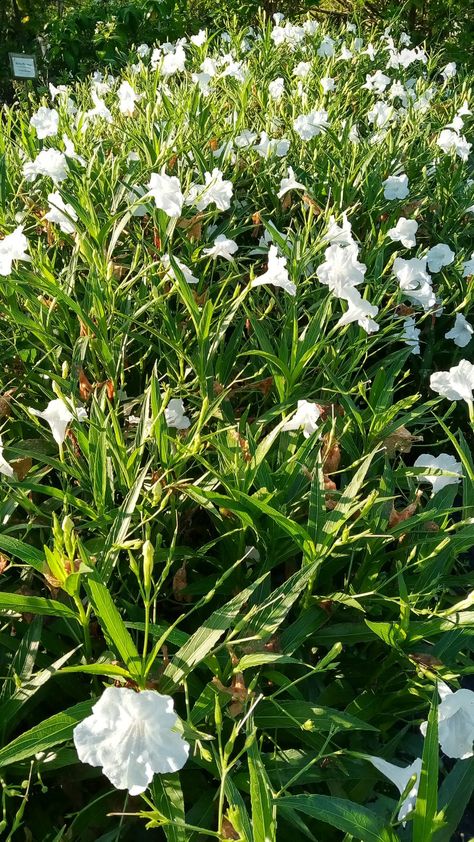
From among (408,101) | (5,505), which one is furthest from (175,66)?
(5,505)

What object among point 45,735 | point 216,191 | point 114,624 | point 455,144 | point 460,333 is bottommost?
point 460,333

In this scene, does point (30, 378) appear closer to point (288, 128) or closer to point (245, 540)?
point (245, 540)

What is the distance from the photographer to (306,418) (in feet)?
3.75

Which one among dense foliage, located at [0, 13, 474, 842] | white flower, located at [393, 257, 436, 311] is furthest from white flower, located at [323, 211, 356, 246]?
white flower, located at [393, 257, 436, 311]

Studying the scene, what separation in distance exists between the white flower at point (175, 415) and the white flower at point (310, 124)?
145 cm

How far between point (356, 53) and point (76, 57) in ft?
7.43

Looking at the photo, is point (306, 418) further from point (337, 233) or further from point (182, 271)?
point (337, 233)

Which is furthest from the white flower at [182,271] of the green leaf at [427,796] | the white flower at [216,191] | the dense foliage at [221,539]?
the green leaf at [427,796]

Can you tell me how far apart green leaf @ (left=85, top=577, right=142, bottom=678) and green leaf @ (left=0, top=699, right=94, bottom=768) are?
0.08 meters

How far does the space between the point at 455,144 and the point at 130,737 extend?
7.61 feet

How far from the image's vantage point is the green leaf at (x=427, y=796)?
0.70m

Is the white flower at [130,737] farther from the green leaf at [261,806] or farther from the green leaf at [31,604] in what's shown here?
the green leaf at [31,604]

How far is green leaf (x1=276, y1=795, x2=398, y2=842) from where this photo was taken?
0.71 meters

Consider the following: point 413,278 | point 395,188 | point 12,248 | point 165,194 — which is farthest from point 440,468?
point 395,188
